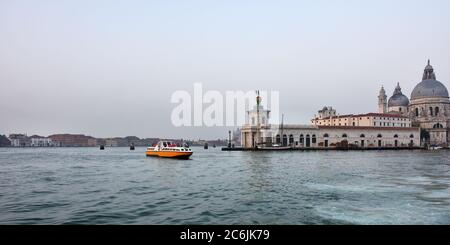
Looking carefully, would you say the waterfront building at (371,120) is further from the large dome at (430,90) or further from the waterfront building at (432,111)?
the large dome at (430,90)

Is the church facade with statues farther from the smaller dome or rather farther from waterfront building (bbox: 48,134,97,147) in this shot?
waterfront building (bbox: 48,134,97,147)

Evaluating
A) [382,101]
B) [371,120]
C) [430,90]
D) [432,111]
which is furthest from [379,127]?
[382,101]

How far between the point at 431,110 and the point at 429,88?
5.97 m

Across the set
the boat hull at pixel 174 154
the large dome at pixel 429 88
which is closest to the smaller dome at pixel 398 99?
the large dome at pixel 429 88

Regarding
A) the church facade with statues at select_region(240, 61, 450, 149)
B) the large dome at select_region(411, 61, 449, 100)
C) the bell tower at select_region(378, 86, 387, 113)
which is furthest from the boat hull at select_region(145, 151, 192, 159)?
the bell tower at select_region(378, 86, 387, 113)

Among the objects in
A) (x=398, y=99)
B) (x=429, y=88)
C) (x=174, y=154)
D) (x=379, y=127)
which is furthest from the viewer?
(x=398, y=99)

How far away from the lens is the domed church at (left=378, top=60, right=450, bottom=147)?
91.6m

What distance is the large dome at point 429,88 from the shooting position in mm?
93500

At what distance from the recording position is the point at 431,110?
94.4 metres

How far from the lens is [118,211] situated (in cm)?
961

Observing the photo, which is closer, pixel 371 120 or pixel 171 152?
pixel 171 152

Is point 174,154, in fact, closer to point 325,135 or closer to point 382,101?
point 325,135
